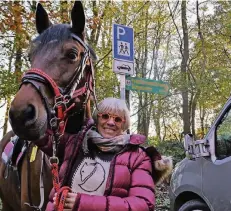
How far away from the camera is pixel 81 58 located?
2.57 meters

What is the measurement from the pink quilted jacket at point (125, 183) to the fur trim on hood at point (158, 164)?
4 centimetres

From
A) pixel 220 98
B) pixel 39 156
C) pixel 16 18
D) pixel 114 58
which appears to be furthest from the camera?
pixel 220 98

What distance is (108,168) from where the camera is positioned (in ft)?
6.93

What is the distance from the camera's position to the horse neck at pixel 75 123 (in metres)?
2.73

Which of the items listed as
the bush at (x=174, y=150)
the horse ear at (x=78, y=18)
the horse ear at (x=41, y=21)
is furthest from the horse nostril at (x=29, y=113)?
the bush at (x=174, y=150)

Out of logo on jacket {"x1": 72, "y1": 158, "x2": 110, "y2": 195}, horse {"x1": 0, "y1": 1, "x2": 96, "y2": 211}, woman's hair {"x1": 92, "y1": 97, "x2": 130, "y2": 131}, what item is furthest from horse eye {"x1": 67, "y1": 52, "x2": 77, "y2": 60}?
logo on jacket {"x1": 72, "y1": 158, "x2": 110, "y2": 195}

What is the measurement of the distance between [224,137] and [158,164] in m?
2.90

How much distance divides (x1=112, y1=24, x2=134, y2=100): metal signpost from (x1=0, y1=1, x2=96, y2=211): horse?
259 centimetres

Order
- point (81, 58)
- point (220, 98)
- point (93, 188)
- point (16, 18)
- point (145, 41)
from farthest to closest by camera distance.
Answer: point (145, 41), point (220, 98), point (16, 18), point (81, 58), point (93, 188)

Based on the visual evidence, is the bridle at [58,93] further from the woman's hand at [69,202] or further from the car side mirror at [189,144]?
the car side mirror at [189,144]

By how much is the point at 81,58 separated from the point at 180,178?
3.62 metres

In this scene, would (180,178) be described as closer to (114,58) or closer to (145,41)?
(114,58)

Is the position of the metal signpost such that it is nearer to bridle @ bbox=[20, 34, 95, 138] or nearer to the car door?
the car door

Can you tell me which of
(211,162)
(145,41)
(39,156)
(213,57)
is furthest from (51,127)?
(145,41)
